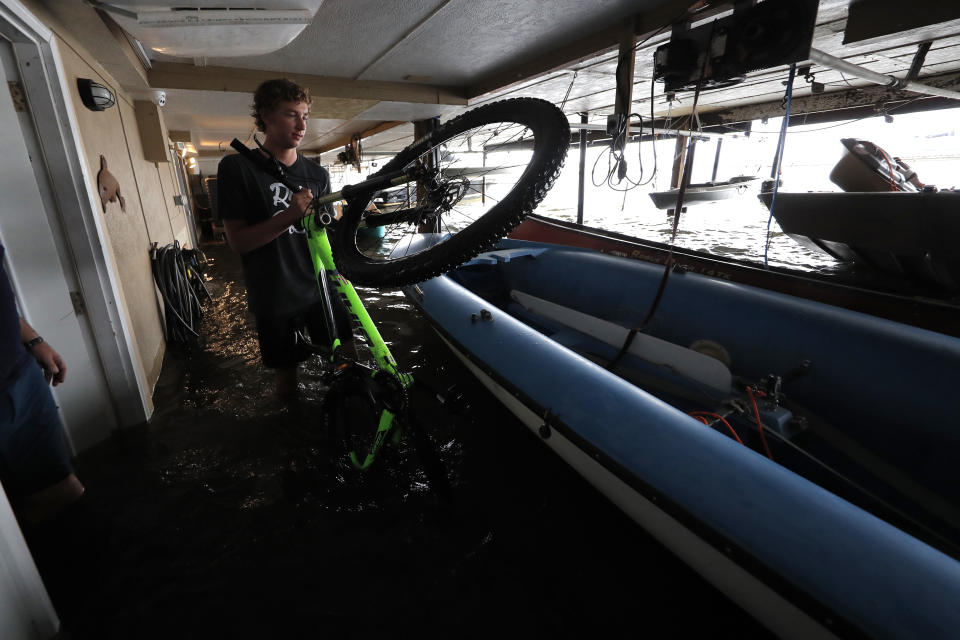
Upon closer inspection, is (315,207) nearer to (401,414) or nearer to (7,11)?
(401,414)

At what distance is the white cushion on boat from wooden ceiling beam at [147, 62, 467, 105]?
2503mm

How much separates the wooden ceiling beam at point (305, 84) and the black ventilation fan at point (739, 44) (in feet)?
7.62

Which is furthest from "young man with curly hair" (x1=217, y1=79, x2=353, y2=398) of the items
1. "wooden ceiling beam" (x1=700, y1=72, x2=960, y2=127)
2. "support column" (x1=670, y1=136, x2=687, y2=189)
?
"support column" (x1=670, y1=136, x2=687, y2=189)

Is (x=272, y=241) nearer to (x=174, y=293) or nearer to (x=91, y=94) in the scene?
(x=91, y=94)

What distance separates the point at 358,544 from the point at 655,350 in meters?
1.57

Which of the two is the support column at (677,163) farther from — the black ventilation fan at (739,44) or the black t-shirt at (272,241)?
the black t-shirt at (272,241)

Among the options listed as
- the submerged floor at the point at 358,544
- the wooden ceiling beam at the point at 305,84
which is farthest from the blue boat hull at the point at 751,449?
the wooden ceiling beam at the point at 305,84

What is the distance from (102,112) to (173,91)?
1168 millimetres

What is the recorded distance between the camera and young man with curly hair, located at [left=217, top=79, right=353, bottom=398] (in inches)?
55.2

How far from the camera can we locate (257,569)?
4.43 feet

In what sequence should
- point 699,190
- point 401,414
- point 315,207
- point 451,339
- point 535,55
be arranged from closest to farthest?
point 315,207, point 401,414, point 451,339, point 535,55, point 699,190

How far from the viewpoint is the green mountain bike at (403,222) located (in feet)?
2.99

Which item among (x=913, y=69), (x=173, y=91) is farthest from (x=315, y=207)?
Answer: (x=913, y=69)

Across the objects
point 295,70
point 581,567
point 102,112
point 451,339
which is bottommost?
point 581,567
